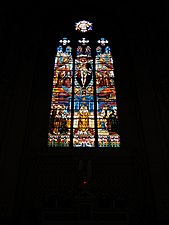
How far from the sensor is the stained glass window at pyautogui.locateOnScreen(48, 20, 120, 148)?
24.5ft

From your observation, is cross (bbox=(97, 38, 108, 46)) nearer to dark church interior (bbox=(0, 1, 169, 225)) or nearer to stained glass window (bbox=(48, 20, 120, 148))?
stained glass window (bbox=(48, 20, 120, 148))

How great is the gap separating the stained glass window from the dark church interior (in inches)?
10.2

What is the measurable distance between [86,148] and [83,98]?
1940 millimetres

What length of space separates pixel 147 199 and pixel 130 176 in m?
0.74

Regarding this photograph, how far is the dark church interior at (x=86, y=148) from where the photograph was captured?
5.90 m

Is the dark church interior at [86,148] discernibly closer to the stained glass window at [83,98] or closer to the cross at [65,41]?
the stained glass window at [83,98]

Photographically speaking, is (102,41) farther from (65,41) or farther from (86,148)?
(86,148)

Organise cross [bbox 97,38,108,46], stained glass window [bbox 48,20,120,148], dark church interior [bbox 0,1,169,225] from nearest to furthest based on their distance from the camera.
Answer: dark church interior [bbox 0,1,169,225] < stained glass window [bbox 48,20,120,148] < cross [bbox 97,38,108,46]

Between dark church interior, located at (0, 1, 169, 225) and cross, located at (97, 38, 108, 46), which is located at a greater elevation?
cross, located at (97, 38, 108, 46)

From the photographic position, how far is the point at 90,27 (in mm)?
10625

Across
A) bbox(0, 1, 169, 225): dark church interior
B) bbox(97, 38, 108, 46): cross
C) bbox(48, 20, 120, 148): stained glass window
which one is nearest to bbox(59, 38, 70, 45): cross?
bbox(48, 20, 120, 148): stained glass window

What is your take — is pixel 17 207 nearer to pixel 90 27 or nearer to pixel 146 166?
pixel 146 166

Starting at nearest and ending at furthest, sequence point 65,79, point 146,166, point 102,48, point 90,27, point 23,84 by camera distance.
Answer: point 146,166 → point 23,84 → point 65,79 → point 102,48 → point 90,27

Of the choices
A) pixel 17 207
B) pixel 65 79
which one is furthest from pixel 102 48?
pixel 17 207
